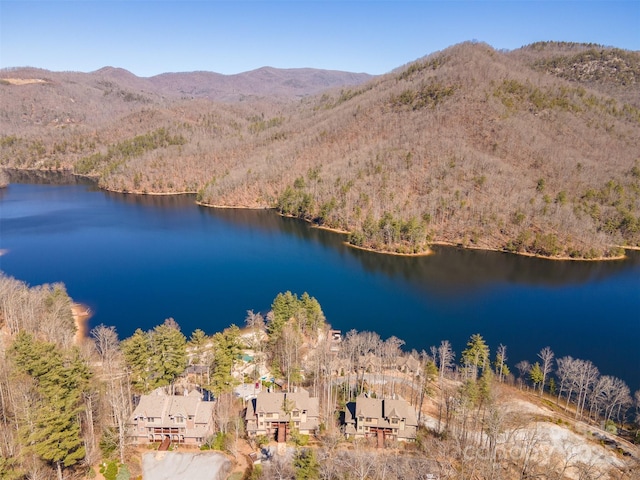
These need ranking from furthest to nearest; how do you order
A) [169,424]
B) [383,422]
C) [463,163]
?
[463,163] → [383,422] → [169,424]

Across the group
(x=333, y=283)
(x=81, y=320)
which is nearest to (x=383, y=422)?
(x=333, y=283)

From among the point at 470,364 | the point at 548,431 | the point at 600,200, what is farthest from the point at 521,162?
the point at 548,431

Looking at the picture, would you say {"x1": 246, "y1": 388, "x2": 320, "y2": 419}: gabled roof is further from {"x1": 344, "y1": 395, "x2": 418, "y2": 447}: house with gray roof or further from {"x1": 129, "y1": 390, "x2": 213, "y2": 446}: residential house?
{"x1": 129, "y1": 390, "x2": 213, "y2": 446}: residential house

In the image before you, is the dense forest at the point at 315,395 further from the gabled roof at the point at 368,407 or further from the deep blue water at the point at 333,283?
the deep blue water at the point at 333,283

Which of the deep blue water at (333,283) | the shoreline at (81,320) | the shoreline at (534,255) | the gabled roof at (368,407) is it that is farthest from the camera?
the shoreline at (534,255)

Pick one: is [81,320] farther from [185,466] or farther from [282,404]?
[282,404]

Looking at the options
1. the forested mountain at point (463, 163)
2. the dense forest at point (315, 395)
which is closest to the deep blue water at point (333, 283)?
the dense forest at point (315, 395)
